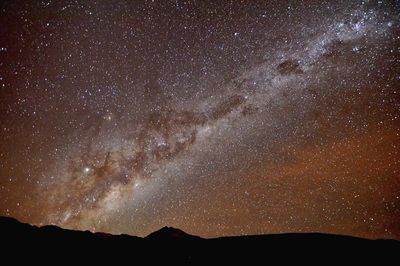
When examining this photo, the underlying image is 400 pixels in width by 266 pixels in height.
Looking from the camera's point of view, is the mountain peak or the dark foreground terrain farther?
the mountain peak

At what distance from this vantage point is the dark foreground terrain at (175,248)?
230 inches

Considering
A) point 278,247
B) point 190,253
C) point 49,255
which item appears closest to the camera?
point 49,255

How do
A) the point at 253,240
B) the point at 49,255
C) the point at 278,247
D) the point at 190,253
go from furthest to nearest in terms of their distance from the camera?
the point at 253,240, the point at 278,247, the point at 190,253, the point at 49,255

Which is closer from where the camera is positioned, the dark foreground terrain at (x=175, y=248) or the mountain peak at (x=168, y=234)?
the dark foreground terrain at (x=175, y=248)

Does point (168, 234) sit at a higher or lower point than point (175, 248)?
higher

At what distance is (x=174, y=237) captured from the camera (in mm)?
6895

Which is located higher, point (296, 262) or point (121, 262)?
point (121, 262)

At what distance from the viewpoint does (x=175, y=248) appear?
635 centimetres

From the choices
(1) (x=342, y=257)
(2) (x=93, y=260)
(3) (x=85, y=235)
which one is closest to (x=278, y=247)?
(1) (x=342, y=257)

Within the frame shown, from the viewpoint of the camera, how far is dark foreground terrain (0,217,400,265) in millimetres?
5832

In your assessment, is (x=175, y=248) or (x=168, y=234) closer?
(x=175, y=248)

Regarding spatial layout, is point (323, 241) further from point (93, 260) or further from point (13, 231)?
point (13, 231)

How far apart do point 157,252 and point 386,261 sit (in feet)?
14.3

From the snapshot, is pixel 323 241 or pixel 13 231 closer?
pixel 13 231
